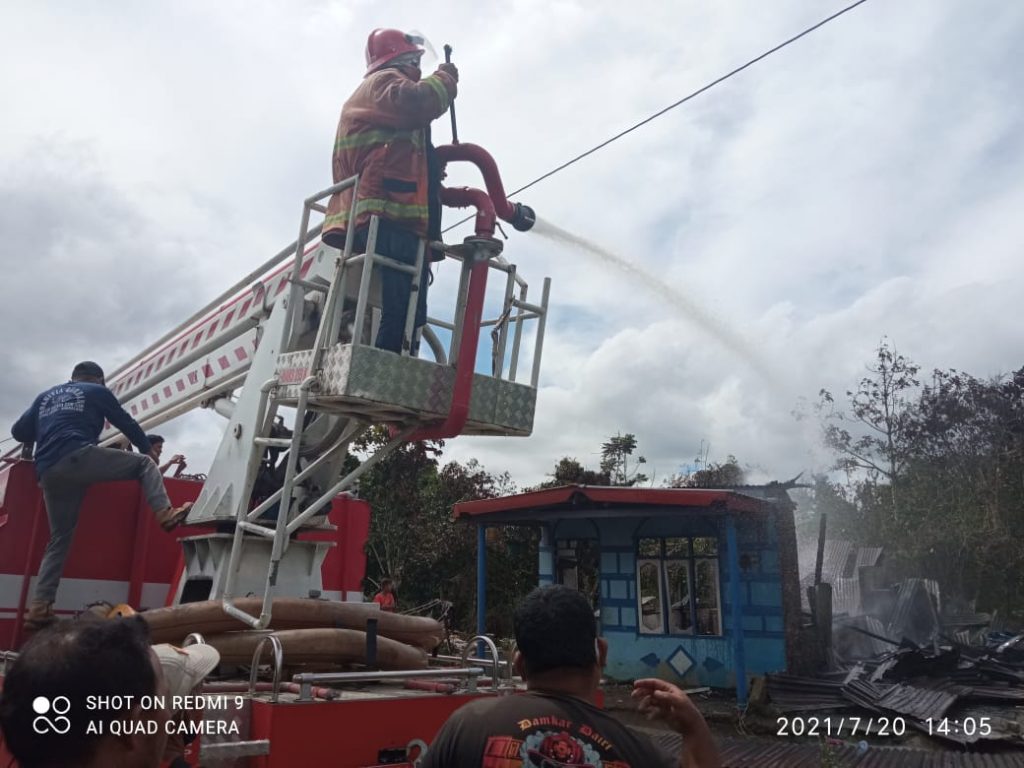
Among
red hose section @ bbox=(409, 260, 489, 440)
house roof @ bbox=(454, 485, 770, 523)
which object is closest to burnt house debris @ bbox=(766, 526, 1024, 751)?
house roof @ bbox=(454, 485, 770, 523)

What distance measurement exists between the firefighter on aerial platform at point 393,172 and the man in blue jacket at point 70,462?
5.65 feet

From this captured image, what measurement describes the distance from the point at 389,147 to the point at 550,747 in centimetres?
413

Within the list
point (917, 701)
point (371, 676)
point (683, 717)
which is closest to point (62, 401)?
point (371, 676)

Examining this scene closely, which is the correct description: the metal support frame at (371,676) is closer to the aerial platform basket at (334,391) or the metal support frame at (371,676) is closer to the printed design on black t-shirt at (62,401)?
the aerial platform basket at (334,391)

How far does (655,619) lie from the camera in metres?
14.7

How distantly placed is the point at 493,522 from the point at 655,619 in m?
3.53

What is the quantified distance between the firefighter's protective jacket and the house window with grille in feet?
35.2

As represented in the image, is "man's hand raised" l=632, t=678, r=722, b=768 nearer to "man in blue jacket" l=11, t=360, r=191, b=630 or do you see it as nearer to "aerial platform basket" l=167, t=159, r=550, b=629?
"aerial platform basket" l=167, t=159, r=550, b=629

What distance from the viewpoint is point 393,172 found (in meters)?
5.15

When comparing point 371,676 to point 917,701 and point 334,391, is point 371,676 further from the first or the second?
point 917,701

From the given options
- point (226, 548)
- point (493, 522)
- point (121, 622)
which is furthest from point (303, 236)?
point (493, 522)

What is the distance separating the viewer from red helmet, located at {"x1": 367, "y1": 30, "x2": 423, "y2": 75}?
551 cm

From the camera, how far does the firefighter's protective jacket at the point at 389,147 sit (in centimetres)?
509
